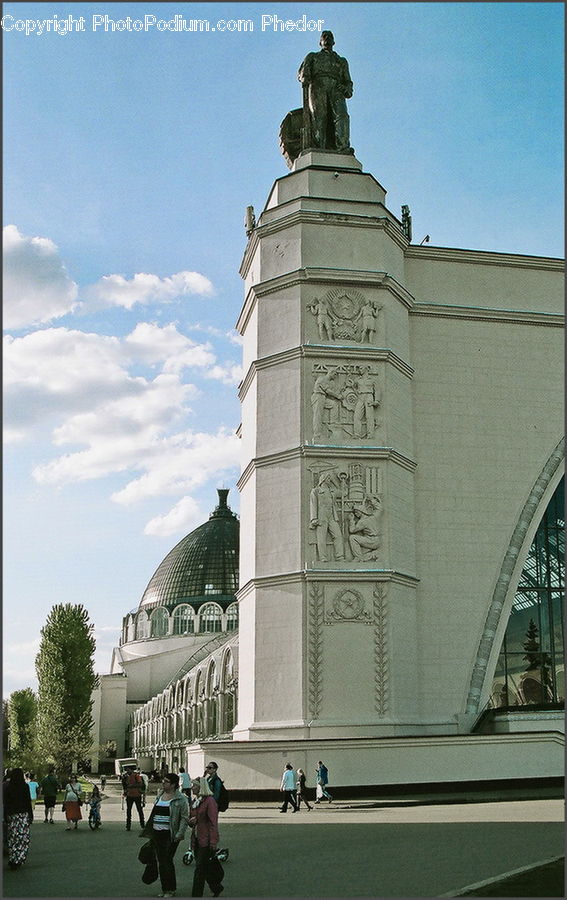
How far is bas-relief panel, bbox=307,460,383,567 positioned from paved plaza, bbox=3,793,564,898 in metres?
6.95

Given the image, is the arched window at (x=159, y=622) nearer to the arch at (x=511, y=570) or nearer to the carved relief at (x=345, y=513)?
the arch at (x=511, y=570)

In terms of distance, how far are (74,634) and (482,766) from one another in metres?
30.3

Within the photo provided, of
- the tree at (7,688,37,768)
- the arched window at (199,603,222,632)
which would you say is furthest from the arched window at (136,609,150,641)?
the tree at (7,688,37,768)

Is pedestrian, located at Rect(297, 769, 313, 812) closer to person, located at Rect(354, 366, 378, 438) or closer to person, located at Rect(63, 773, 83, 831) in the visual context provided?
person, located at Rect(63, 773, 83, 831)

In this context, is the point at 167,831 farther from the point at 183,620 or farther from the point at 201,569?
the point at 201,569

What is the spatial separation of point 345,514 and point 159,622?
190 ft

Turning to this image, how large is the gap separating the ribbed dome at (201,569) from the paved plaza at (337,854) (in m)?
59.4

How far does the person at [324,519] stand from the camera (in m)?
24.7

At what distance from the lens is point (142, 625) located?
267 feet

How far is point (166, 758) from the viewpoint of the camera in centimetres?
5925

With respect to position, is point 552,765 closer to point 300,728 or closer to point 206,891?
point 300,728

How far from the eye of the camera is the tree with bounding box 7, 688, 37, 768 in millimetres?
58812

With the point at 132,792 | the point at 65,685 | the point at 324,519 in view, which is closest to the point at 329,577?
the point at 324,519

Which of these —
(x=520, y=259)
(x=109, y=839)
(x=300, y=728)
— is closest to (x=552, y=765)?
(x=300, y=728)
